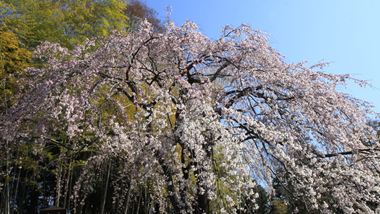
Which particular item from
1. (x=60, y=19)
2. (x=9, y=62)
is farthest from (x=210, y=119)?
(x=60, y=19)

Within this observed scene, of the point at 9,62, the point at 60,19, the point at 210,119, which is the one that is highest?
the point at 60,19

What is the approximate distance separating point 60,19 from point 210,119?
17.3 feet

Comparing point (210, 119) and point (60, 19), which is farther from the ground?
point (60, 19)

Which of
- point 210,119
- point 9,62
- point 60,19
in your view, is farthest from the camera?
point 60,19

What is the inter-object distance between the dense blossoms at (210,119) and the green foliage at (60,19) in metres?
2.49

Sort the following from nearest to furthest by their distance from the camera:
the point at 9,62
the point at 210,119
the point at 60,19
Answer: the point at 210,119, the point at 9,62, the point at 60,19

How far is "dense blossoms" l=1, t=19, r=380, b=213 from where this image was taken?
3.87 m

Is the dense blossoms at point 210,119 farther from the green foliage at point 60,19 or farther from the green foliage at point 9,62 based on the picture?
the green foliage at point 60,19

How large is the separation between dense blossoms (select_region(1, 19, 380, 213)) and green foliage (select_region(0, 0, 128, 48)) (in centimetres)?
249

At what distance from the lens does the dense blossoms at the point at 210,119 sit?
3.87 meters

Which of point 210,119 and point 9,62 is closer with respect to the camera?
point 210,119

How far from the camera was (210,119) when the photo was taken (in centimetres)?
368

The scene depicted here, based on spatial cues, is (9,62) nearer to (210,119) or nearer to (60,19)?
(60,19)

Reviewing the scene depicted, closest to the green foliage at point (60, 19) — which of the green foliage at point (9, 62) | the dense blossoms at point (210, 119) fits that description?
the green foliage at point (9, 62)
